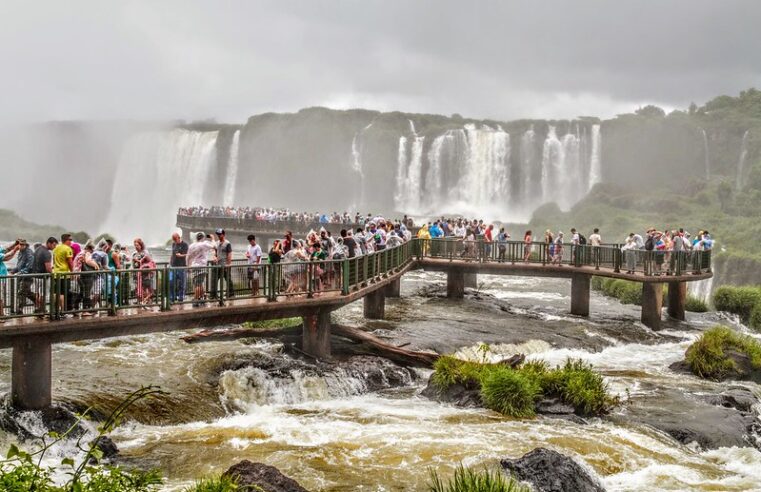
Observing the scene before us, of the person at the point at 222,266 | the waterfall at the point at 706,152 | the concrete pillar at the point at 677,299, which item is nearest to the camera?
the person at the point at 222,266

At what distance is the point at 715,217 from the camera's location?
6525cm

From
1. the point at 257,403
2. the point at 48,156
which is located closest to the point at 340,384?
the point at 257,403

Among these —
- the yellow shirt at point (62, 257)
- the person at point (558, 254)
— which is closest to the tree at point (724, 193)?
the person at point (558, 254)

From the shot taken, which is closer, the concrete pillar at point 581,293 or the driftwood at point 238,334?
the driftwood at point 238,334

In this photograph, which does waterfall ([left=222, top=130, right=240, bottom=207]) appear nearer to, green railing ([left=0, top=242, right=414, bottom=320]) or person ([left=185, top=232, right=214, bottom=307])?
green railing ([left=0, top=242, right=414, bottom=320])

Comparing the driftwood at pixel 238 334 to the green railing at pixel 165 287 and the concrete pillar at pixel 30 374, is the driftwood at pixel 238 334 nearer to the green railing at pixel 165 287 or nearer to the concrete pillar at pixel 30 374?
the green railing at pixel 165 287

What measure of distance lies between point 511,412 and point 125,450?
7181mm

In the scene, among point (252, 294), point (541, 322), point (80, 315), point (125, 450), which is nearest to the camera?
point (125, 450)

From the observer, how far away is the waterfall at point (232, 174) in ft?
273

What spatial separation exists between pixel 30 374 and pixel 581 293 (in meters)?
20.9

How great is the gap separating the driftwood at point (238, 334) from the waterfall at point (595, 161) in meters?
61.3

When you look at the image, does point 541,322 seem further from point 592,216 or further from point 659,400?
point 592,216

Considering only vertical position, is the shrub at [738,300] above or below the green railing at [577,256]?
below

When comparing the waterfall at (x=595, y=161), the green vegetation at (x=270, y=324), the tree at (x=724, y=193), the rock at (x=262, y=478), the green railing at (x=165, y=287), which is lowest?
the rock at (x=262, y=478)
